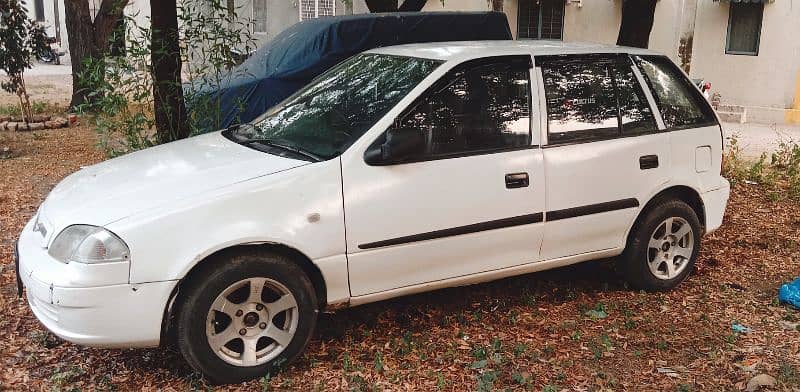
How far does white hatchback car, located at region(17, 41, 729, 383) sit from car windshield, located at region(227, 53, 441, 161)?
14 millimetres

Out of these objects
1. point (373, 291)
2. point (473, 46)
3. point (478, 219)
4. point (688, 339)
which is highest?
point (473, 46)

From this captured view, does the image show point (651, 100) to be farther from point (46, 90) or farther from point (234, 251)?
point (46, 90)

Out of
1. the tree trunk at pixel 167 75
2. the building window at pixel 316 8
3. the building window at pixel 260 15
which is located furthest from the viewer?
the building window at pixel 260 15

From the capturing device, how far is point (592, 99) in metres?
4.95

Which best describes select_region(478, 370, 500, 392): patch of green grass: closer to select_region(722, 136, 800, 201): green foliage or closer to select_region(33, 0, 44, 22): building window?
select_region(722, 136, 800, 201): green foliage

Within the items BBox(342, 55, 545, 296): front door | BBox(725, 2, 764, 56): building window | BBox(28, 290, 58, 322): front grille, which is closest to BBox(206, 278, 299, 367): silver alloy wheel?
BBox(342, 55, 545, 296): front door

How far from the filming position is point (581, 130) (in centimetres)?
482

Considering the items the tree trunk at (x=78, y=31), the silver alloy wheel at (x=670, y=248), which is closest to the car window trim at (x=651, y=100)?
the silver alloy wheel at (x=670, y=248)

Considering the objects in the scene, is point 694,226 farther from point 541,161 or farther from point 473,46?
point 473,46

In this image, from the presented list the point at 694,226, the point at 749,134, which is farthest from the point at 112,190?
the point at 749,134

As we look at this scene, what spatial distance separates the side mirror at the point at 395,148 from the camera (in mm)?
4047

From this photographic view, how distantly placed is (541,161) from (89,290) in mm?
2558

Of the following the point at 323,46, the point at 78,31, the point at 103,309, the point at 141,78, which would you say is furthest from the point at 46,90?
the point at 103,309

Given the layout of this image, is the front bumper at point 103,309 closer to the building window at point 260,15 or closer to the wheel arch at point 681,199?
the wheel arch at point 681,199
